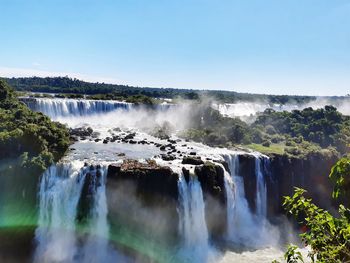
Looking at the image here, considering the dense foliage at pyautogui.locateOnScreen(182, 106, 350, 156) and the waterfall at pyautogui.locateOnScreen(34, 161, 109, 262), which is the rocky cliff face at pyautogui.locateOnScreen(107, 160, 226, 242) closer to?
the waterfall at pyautogui.locateOnScreen(34, 161, 109, 262)

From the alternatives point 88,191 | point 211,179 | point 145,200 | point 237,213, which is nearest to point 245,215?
point 237,213

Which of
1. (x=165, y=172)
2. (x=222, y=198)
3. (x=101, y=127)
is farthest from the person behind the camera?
(x=101, y=127)

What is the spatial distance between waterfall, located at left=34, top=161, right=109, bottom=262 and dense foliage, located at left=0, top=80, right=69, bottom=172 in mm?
1740

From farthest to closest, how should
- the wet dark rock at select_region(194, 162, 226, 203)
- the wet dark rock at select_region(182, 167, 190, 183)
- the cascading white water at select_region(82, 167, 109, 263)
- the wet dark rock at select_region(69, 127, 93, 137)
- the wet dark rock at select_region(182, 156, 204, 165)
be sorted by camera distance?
1. the wet dark rock at select_region(69, 127, 93, 137)
2. the wet dark rock at select_region(182, 156, 204, 165)
3. the wet dark rock at select_region(194, 162, 226, 203)
4. the wet dark rock at select_region(182, 167, 190, 183)
5. the cascading white water at select_region(82, 167, 109, 263)

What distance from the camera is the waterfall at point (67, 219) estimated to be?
27.5 meters

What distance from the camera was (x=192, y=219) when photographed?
3064 centimetres

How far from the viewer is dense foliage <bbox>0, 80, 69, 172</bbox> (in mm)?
30128

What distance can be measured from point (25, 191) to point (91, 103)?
33.7 meters

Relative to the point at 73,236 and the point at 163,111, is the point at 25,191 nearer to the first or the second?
the point at 73,236

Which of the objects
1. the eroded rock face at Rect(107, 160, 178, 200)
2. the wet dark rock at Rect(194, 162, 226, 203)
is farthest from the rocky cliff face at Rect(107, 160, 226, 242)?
the wet dark rock at Rect(194, 162, 226, 203)

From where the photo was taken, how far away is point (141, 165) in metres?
31.6

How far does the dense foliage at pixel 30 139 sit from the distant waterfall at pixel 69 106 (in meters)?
13.8

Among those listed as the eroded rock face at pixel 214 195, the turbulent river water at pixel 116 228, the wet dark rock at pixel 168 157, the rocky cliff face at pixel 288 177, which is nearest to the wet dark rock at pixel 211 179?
the eroded rock face at pixel 214 195

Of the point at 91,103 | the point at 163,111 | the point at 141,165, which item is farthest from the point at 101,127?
the point at 141,165
